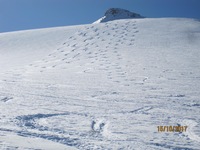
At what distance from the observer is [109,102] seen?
170 inches

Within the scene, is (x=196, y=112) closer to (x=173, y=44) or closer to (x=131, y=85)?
(x=131, y=85)

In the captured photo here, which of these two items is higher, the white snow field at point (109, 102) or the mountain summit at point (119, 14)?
the white snow field at point (109, 102)

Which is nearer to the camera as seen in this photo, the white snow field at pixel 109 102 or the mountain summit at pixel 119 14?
the white snow field at pixel 109 102

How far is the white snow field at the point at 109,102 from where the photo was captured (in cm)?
267

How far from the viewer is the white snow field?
2.67 metres

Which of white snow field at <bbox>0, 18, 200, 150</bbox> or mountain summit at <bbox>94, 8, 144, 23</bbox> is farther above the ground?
white snow field at <bbox>0, 18, 200, 150</bbox>
